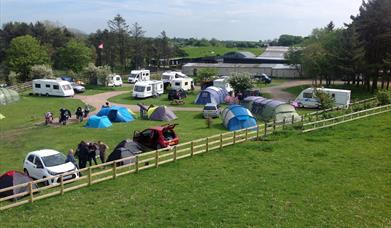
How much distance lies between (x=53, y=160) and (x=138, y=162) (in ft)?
11.9

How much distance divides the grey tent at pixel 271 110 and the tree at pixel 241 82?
9.14m

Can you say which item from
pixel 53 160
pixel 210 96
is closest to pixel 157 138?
pixel 53 160

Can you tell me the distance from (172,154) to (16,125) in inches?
694

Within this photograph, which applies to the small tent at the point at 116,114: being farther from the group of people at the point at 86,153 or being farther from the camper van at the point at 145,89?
the camper van at the point at 145,89

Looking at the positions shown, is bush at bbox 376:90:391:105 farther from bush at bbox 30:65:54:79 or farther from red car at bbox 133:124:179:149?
bush at bbox 30:65:54:79

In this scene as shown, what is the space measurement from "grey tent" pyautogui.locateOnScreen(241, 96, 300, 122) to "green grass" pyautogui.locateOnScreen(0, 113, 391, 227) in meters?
9.49

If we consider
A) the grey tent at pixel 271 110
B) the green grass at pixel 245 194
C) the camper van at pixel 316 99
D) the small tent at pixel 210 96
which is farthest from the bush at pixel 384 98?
the small tent at pixel 210 96

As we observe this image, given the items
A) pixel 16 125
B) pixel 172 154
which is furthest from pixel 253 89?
pixel 172 154

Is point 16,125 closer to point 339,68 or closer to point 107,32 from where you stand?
point 339,68

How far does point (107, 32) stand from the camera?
87.5 m

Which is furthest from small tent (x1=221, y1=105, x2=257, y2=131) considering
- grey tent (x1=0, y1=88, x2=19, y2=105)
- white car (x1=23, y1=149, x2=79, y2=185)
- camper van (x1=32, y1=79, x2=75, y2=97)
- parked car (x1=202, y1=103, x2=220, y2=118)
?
grey tent (x1=0, y1=88, x2=19, y2=105)

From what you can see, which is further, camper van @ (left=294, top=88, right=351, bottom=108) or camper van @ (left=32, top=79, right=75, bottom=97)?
camper van @ (left=32, top=79, right=75, bottom=97)

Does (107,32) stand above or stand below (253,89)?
above

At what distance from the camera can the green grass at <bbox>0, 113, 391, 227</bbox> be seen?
11.6 meters
